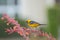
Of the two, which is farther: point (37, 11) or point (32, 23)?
point (37, 11)

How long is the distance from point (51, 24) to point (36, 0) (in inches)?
9.0

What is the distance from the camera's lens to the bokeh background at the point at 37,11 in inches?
41.3

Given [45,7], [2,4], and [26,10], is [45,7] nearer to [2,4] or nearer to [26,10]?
[26,10]

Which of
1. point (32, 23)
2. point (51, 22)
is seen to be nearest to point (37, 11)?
point (51, 22)

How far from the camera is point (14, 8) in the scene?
4.13 feet

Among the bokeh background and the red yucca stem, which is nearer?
the red yucca stem

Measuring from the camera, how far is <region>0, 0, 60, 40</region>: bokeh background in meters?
1.05

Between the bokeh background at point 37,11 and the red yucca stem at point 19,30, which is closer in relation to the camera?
the red yucca stem at point 19,30

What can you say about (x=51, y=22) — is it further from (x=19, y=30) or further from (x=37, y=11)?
(x=19, y=30)

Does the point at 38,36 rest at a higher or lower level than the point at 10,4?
lower

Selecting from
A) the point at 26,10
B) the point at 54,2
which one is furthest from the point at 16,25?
the point at 54,2

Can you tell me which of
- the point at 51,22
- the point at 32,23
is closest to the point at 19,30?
the point at 32,23

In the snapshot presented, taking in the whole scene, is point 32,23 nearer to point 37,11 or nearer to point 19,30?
point 19,30

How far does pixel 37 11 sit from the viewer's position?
3.92 ft
